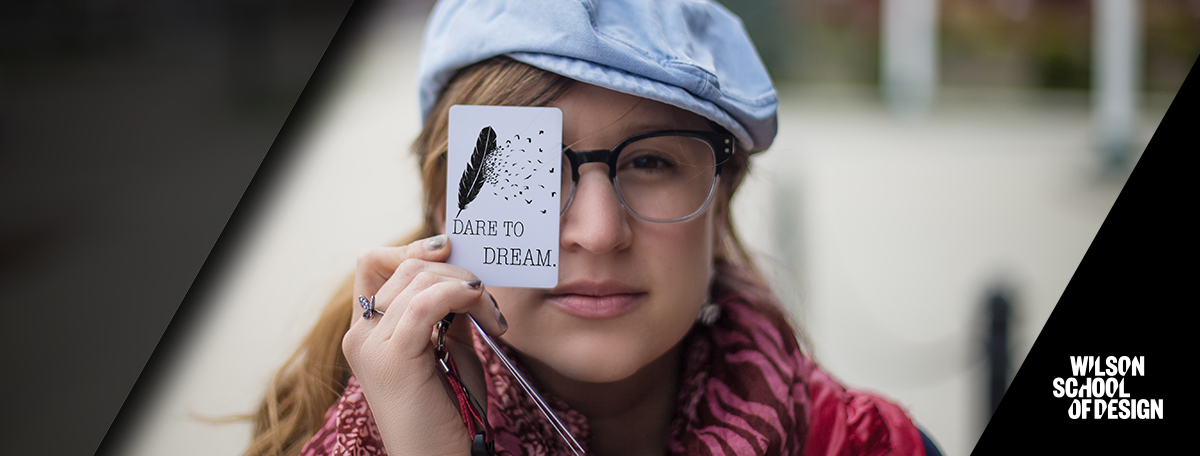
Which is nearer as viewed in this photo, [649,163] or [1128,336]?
[649,163]

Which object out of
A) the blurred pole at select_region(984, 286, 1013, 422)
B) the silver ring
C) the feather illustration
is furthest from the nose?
the blurred pole at select_region(984, 286, 1013, 422)

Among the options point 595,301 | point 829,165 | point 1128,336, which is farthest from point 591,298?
point 829,165

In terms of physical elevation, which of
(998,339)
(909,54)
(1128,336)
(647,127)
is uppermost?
(909,54)

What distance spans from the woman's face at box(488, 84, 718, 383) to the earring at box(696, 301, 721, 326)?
21 cm

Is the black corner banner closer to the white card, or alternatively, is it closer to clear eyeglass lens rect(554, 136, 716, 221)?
clear eyeglass lens rect(554, 136, 716, 221)

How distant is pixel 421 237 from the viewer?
1152 mm

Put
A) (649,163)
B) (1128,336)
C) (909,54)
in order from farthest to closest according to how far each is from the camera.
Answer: (909,54)
(1128,336)
(649,163)

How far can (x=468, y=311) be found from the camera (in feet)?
2.96

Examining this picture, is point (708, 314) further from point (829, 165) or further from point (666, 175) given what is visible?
point (829, 165)

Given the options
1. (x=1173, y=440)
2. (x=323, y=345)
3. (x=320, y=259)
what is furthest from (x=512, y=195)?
(x=1173, y=440)

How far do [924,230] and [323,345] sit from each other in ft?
10.4

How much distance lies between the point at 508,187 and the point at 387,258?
0.62 feet

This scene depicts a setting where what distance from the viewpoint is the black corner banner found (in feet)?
4.58

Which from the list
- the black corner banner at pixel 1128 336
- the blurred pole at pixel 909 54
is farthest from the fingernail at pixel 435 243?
the blurred pole at pixel 909 54
